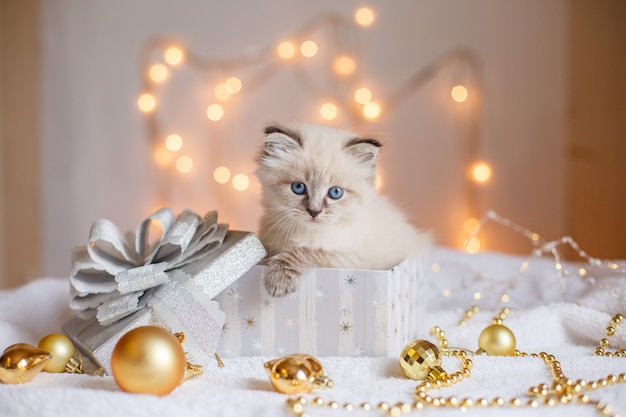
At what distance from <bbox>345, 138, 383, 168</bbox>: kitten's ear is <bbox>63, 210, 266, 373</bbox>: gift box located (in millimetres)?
254

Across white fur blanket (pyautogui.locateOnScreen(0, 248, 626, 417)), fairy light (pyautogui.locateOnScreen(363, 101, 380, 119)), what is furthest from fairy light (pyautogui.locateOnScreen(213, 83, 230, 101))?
white fur blanket (pyautogui.locateOnScreen(0, 248, 626, 417))

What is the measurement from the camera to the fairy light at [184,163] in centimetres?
260

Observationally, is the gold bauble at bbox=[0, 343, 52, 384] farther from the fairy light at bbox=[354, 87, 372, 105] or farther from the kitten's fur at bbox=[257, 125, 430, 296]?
the fairy light at bbox=[354, 87, 372, 105]

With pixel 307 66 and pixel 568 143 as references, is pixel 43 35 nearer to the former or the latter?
pixel 307 66

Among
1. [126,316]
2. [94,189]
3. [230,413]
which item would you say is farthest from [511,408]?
[94,189]

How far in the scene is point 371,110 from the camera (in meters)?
2.46

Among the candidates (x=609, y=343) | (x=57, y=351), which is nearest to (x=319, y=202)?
(x=57, y=351)

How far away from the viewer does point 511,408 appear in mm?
826

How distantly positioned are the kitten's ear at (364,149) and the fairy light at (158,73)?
1618mm

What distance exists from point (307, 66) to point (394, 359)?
→ 5.86ft

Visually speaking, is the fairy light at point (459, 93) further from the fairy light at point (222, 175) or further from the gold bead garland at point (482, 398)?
the gold bead garland at point (482, 398)

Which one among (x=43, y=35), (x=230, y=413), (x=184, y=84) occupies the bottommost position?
(x=230, y=413)

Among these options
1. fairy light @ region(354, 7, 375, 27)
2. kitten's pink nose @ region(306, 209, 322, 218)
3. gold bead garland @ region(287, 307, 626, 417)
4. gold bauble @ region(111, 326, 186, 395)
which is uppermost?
fairy light @ region(354, 7, 375, 27)

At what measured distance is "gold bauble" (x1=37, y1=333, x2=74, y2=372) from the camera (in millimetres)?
1035
